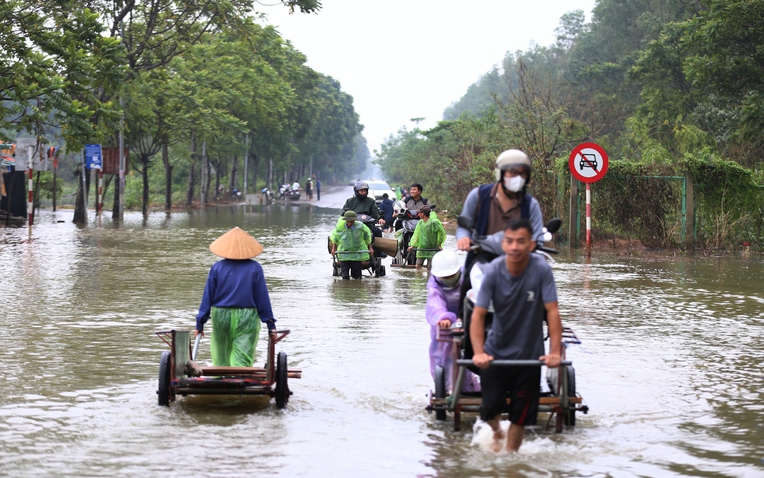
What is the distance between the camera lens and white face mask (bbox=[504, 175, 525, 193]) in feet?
21.4

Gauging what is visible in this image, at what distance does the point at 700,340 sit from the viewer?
1063 centimetres

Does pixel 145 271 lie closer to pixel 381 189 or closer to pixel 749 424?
pixel 749 424

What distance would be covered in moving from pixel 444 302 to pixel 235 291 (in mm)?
1581

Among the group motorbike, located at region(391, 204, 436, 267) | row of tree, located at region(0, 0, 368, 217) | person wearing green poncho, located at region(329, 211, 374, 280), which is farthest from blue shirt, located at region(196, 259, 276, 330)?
row of tree, located at region(0, 0, 368, 217)

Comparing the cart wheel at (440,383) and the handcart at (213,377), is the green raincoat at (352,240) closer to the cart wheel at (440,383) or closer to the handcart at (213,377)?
the handcart at (213,377)

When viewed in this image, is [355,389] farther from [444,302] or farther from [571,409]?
[571,409]

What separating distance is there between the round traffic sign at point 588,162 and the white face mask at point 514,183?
14.8 m

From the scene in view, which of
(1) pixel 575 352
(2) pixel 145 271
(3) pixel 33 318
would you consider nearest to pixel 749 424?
(1) pixel 575 352

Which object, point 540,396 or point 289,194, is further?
point 289,194

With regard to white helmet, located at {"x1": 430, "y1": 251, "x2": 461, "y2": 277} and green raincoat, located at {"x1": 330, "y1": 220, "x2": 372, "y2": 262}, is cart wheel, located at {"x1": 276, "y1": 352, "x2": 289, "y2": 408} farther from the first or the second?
green raincoat, located at {"x1": 330, "y1": 220, "x2": 372, "y2": 262}

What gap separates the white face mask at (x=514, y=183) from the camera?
6.52 m

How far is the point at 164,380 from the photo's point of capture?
7102mm

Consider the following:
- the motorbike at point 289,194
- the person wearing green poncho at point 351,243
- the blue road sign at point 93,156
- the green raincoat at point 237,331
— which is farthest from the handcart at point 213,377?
the motorbike at point 289,194

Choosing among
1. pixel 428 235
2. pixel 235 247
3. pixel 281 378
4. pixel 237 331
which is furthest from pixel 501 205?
pixel 428 235
